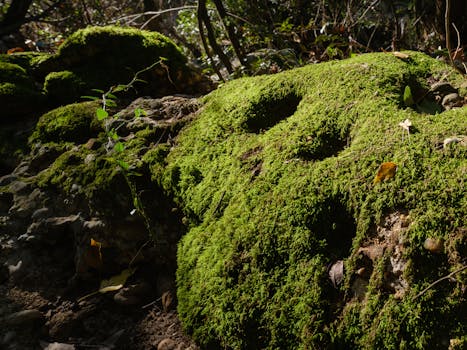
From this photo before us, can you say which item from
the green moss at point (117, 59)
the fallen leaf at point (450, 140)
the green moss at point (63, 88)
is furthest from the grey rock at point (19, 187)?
the fallen leaf at point (450, 140)

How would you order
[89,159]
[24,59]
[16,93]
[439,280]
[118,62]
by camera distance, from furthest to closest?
1. [24,59]
2. [118,62]
3. [16,93]
4. [89,159]
5. [439,280]

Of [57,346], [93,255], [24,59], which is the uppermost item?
[24,59]

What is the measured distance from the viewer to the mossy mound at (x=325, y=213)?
4.37 feet

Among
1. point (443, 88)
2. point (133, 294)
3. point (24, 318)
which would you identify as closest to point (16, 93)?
point (24, 318)

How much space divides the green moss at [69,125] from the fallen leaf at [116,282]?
45.1 inches

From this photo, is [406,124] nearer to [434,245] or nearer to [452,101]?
[452,101]

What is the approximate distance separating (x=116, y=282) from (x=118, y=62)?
89.3 inches

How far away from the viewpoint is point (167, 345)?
1823 millimetres

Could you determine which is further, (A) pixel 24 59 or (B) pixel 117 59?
(A) pixel 24 59

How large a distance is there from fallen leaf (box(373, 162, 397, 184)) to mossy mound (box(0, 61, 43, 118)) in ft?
9.89

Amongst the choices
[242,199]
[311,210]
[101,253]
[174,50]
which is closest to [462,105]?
[311,210]

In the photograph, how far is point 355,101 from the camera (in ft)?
6.63

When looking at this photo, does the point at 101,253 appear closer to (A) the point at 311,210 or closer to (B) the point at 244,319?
(B) the point at 244,319

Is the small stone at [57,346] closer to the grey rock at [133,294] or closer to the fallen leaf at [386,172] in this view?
the grey rock at [133,294]
